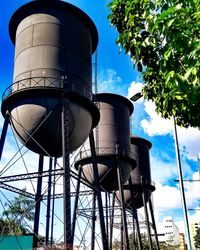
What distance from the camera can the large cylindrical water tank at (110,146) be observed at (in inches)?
917

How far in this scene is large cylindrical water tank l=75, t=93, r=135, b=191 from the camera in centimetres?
2328

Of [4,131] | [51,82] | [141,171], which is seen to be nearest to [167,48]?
[51,82]

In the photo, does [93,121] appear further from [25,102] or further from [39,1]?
[39,1]

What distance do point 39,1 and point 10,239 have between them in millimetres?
12404

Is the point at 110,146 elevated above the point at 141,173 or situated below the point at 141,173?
below

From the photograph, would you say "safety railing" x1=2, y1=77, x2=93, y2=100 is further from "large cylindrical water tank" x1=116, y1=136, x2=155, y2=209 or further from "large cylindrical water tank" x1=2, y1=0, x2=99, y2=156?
"large cylindrical water tank" x1=116, y1=136, x2=155, y2=209

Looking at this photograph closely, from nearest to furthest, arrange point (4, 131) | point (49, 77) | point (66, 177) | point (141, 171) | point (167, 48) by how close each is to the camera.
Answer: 1. point (167, 48)
2. point (66, 177)
3. point (49, 77)
4. point (4, 131)
5. point (141, 171)

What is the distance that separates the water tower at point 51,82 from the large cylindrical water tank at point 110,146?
5528 millimetres

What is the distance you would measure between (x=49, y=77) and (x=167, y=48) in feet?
38.7

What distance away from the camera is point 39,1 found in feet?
57.1

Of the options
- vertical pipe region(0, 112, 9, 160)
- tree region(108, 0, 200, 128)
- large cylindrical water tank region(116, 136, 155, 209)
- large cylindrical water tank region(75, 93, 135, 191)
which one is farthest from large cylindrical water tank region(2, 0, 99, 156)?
large cylindrical water tank region(116, 136, 155, 209)

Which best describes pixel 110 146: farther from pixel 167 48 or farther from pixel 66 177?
pixel 167 48

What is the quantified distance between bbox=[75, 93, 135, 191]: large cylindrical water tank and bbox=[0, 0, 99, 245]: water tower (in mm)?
5528

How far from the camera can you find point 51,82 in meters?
15.9
